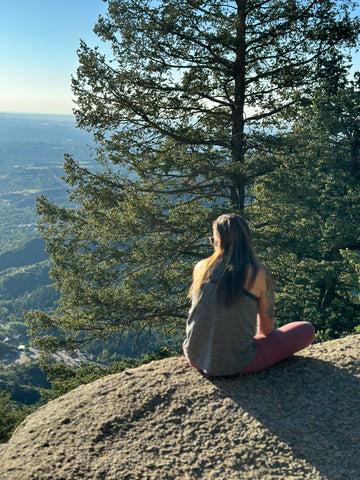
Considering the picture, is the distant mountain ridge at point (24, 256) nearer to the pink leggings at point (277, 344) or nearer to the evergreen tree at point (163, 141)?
the evergreen tree at point (163, 141)

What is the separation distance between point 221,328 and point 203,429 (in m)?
0.80

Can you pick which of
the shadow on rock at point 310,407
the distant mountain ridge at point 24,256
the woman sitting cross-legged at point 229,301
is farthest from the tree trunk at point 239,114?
the distant mountain ridge at point 24,256

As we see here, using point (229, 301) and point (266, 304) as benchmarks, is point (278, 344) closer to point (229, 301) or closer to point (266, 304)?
point (266, 304)

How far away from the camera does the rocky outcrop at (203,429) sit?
2.71 m

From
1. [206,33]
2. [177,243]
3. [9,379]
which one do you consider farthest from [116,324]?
[9,379]

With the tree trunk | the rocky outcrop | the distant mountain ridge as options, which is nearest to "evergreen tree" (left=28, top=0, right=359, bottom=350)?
the tree trunk

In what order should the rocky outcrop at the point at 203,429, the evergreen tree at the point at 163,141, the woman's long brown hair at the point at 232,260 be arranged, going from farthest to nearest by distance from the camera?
the evergreen tree at the point at 163,141, the woman's long brown hair at the point at 232,260, the rocky outcrop at the point at 203,429

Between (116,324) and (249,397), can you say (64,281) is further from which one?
(249,397)

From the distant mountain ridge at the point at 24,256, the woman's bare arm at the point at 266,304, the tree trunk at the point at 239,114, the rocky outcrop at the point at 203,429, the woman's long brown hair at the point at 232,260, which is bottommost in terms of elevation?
the distant mountain ridge at the point at 24,256

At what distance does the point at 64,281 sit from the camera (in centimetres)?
945

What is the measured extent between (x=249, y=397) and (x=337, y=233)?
21.1 feet

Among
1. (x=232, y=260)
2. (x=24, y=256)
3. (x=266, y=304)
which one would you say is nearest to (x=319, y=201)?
(x=266, y=304)

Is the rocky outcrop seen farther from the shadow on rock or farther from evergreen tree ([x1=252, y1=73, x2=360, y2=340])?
evergreen tree ([x1=252, y1=73, x2=360, y2=340])

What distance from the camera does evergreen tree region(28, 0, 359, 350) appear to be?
8.84 metres
